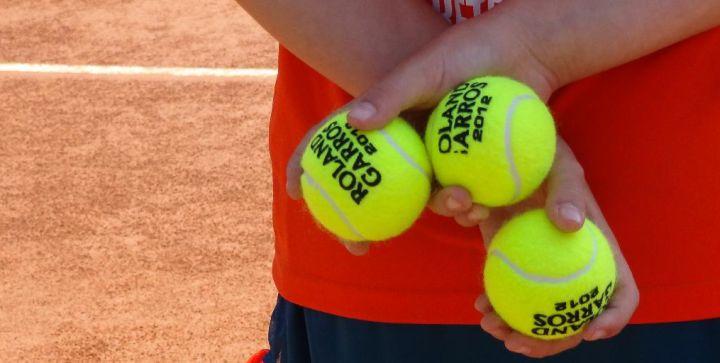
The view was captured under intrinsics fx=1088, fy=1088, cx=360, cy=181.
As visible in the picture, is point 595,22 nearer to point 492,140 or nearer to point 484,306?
point 492,140

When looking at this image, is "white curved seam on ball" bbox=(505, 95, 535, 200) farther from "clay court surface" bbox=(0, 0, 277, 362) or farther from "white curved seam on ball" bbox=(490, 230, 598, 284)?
"clay court surface" bbox=(0, 0, 277, 362)

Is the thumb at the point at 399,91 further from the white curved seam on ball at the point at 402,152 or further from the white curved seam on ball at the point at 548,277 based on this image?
the white curved seam on ball at the point at 548,277

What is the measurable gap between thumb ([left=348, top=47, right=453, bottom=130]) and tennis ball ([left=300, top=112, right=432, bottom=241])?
3cm

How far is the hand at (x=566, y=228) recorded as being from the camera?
1.02m

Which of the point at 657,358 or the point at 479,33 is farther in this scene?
the point at 657,358

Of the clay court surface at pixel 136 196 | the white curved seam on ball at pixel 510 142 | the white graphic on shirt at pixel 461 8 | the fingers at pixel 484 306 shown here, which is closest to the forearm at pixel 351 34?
the white graphic on shirt at pixel 461 8

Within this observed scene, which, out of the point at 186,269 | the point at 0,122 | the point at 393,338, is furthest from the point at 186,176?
the point at 393,338

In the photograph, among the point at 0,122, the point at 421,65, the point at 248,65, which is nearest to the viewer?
the point at 421,65

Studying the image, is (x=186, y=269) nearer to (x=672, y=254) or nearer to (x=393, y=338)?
(x=393, y=338)

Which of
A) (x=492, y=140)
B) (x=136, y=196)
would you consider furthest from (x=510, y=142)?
(x=136, y=196)

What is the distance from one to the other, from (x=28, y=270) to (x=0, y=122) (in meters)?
1.09

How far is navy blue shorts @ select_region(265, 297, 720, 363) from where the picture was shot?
1309mm

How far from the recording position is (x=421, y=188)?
1.11 meters

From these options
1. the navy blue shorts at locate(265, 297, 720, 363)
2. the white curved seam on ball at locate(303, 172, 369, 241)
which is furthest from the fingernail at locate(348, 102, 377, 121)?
the navy blue shorts at locate(265, 297, 720, 363)
